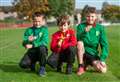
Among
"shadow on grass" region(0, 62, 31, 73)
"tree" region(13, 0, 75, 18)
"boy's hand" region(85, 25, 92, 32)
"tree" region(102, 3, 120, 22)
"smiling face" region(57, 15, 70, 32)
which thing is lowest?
"tree" region(102, 3, 120, 22)

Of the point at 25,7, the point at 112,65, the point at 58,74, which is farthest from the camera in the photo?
the point at 25,7

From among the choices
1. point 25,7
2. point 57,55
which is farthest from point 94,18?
point 25,7

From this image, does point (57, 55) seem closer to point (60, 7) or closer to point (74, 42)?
point (74, 42)

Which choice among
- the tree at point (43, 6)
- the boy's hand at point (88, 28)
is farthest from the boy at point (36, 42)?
the tree at point (43, 6)

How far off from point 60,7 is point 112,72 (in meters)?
81.0

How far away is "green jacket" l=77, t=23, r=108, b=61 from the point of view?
8.11 meters

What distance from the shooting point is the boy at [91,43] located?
8016 millimetres

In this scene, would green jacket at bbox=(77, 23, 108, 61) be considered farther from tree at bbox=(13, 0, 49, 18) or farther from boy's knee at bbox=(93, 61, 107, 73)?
tree at bbox=(13, 0, 49, 18)

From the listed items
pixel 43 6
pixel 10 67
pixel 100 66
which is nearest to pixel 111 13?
pixel 43 6

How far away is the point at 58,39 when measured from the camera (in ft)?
26.5

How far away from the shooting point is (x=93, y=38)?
8156 millimetres

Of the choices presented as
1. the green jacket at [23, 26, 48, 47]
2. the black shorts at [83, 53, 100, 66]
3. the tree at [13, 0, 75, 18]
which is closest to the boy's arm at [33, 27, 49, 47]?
the green jacket at [23, 26, 48, 47]

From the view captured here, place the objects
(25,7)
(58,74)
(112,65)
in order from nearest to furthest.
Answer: (58,74)
(112,65)
(25,7)

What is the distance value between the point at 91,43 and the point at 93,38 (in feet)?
0.35
